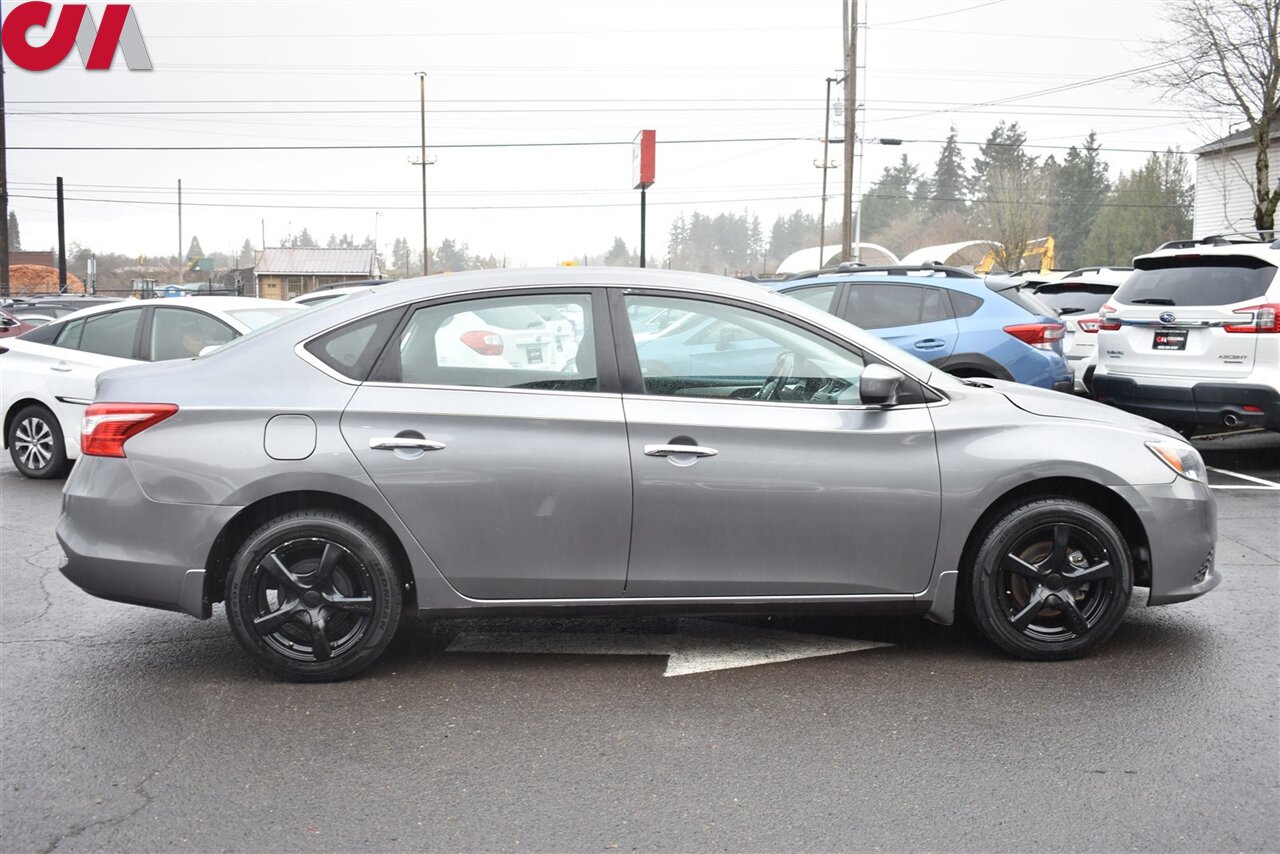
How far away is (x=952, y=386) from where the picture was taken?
4.64m

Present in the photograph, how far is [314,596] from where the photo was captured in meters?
4.30

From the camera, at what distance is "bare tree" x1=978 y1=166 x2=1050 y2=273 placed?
65.1 m

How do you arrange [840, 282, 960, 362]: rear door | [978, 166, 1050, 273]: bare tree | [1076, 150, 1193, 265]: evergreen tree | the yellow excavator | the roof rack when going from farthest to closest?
1. [1076, 150, 1193, 265]: evergreen tree
2. [978, 166, 1050, 273]: bare tree
3. the yellow excavator
4. the roof rack
5. [840, 282, 960, 362]: rear door

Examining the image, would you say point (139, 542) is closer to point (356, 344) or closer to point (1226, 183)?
point (356, 344)

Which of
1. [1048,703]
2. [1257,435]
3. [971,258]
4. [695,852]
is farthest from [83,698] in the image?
[971,258]

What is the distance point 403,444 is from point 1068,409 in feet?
9.16

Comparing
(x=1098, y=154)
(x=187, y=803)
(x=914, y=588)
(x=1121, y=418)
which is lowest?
(x=187, y=803)

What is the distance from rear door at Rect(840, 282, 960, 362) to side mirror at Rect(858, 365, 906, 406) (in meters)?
5.87

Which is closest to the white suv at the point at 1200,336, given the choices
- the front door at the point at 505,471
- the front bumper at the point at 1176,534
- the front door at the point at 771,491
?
the front bumper at the point at 1176,534

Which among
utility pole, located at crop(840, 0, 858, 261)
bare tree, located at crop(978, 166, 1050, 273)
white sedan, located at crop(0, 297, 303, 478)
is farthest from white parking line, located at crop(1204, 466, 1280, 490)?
bare tree, located at crop(978, 166, 1050, 273)

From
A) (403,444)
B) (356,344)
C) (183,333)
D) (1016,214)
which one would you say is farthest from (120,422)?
(1016,214)

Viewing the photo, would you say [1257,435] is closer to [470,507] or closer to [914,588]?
[914,588]

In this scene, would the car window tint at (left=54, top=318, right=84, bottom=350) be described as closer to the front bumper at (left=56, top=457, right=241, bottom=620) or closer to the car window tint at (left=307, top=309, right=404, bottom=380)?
the front bumper at (left=56, top=457, right=241, bottom=620)

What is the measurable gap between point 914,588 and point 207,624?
3.24 metres
